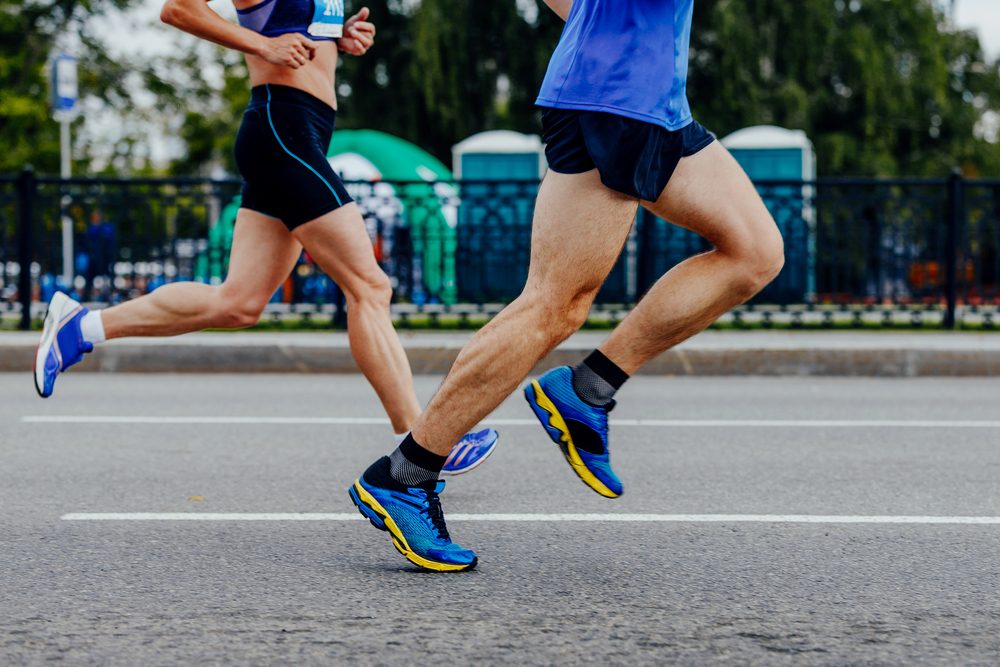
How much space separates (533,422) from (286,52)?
9.43ft

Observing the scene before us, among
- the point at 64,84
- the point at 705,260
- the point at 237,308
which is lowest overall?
the point at 237,308

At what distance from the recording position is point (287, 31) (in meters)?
4.86

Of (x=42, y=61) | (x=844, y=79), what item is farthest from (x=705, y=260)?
(x=42, y=61)

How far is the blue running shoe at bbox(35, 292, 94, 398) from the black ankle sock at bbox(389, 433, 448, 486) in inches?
74.7

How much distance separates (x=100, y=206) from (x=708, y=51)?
60.7 ft

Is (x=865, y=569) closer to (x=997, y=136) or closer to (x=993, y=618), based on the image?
(x=993, y=618)

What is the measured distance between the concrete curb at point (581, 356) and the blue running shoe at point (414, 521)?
20.6 ft

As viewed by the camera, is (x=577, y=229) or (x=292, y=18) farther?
(x=292, y=18)

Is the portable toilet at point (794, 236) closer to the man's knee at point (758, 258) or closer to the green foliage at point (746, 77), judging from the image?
the man's knee at point (758, 258)

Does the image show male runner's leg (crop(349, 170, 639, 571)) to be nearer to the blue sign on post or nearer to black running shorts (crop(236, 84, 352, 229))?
black running shorts (crop(236, 84, 352, 229))

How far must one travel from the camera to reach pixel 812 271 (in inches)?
525

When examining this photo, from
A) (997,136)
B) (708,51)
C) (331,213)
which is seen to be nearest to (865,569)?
(331,213)

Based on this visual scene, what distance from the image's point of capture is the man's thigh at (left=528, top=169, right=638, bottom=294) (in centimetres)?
352

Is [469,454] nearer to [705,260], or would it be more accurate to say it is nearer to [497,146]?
[705,260]
